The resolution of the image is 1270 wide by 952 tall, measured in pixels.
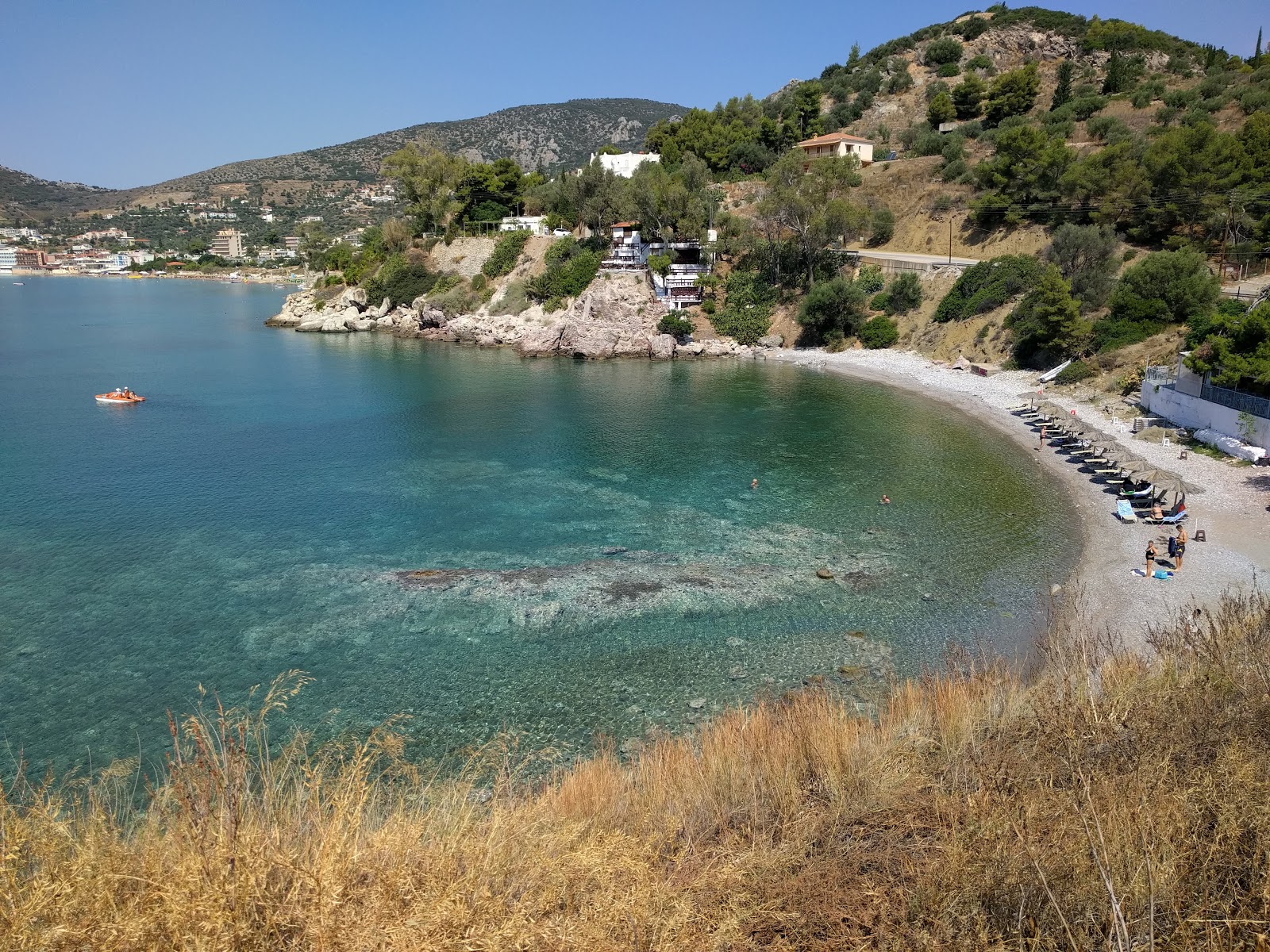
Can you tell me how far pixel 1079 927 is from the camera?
5.02 metres

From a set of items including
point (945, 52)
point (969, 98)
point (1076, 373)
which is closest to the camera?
point (1076, 373)

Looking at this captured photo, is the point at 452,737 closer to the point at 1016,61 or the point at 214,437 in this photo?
the point at 214,437

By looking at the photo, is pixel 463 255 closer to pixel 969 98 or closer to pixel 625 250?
pixel 625 250

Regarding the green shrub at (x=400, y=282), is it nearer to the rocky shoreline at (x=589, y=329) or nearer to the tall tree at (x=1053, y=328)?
the rocky shoreline at (x=589, y=329)

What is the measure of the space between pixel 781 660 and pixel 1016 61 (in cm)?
9143

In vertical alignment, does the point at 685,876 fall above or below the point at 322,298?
below

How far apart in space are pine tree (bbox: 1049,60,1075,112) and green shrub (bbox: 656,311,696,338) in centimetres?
4087

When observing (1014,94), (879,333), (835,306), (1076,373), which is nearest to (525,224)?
(835,306)

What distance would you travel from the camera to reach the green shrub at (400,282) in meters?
68.2

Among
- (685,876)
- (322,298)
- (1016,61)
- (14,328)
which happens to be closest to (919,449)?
(685,876)

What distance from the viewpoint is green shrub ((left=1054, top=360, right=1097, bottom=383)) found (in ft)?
112

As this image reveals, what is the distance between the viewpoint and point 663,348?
5203cm

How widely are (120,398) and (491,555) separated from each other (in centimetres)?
2990

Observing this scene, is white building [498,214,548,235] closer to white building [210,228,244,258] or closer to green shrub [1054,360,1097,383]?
green shrub [1054,360,1097,383]
